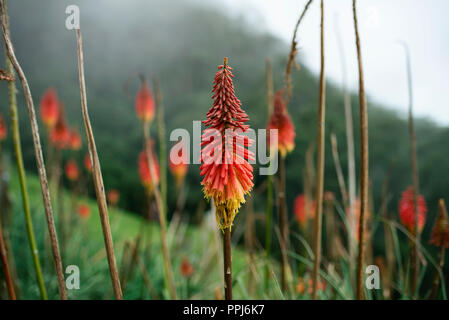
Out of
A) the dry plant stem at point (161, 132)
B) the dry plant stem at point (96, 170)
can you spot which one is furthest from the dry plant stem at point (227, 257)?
the dry plant stem at point (161, 132)

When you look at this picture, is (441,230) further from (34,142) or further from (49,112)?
(49,112)

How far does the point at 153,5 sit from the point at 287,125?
7612 mm

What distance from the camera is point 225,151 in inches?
28.4

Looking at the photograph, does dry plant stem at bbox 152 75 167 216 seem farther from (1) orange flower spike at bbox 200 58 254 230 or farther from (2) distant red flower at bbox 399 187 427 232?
(2) distant red flower at bbox 399 187 427 232

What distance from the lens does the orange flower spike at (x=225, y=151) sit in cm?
69

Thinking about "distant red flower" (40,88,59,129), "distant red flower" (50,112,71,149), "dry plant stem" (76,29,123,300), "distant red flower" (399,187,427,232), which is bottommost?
"distant red flower" (399,187,427,232)

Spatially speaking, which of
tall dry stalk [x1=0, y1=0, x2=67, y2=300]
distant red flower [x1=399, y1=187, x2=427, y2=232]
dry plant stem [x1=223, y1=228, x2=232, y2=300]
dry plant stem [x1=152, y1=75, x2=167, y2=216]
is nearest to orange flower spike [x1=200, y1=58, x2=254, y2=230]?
dry plant stem [x1=223, y1=228, x2=232, y2=300]

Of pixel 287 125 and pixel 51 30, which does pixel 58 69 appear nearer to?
pixel 51 30

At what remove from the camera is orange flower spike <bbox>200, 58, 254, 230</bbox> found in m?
0.69

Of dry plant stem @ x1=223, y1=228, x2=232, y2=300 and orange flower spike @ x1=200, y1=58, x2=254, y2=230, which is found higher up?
orange flower spike @ x1=200, y1=58, x2=254, y2=230

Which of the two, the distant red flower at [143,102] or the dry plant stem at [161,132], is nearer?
the dry plant stem at [161,132]

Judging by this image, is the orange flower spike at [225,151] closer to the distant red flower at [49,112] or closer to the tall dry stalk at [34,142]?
the tall dry stalk at [34,142]
